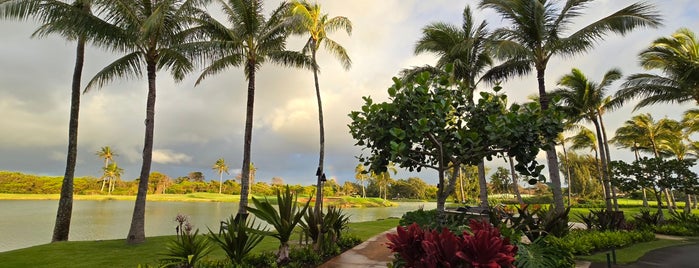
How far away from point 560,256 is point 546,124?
1979 millimetres

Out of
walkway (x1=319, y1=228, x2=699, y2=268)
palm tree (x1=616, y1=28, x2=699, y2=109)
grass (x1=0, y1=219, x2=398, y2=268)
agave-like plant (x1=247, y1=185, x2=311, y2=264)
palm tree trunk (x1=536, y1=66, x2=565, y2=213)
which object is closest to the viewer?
agave-like plant (x1=247, y1=185, x2=311, y2=264)

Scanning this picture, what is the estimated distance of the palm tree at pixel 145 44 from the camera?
30.1 ft

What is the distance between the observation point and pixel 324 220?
22.4 ft

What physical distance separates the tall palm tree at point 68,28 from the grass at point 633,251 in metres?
12.9

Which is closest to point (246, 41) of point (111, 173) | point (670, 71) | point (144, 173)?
point (144, 173)

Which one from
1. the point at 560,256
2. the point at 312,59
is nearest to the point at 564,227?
the point at 560,256

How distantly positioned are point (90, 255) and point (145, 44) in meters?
5.64

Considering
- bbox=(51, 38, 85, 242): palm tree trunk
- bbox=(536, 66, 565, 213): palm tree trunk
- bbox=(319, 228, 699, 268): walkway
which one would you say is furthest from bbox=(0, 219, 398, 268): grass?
bbox=(536, 66, 565, 213): palm tree trunk

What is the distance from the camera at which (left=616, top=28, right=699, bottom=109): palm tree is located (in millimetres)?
13507

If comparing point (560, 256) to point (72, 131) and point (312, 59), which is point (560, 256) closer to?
point (312, 59)

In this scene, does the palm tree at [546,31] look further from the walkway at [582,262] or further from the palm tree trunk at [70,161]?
the palm tree trunk at [70,161]

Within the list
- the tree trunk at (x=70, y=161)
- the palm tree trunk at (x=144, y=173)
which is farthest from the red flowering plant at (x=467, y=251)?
the tree trunk at (x=70, y=161)

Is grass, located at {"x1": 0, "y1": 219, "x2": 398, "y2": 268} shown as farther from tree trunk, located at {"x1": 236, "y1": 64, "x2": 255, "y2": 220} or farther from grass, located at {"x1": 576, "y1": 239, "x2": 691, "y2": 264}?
grass, located at {"x1": 576, "y1": 239, "x2": 691, "y2": 264}

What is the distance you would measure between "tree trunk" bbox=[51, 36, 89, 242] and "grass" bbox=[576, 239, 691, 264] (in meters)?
13.1
